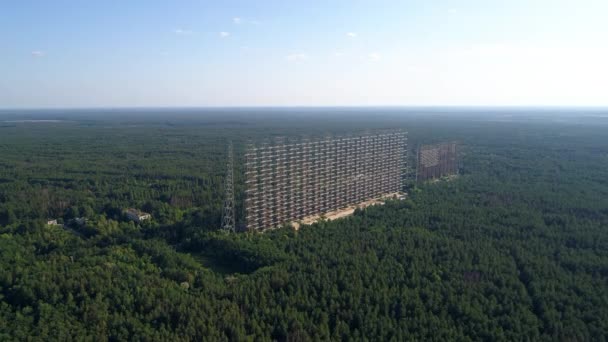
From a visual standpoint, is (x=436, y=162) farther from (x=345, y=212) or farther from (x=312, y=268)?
(x=312, y=268)

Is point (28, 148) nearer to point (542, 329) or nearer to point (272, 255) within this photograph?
point (272, 255)

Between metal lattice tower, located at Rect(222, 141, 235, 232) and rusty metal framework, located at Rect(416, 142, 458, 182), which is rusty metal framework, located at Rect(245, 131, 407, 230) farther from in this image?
rusty metal framework, located at Rect(416, 142, 458, 182)

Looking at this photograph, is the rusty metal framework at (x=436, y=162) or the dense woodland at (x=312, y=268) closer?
the dense woodland at (x=312, y=268)

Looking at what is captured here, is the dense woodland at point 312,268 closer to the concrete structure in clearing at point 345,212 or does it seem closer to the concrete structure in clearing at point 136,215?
the concrete structure in clearing at point 136,215

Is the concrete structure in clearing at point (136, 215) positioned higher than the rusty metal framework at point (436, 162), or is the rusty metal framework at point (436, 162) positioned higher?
the rusty metal framework at point (436, 162)

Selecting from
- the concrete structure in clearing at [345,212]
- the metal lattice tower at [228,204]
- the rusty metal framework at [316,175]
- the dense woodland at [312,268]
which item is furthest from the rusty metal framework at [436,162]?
the metal lattice tower at [228,204]

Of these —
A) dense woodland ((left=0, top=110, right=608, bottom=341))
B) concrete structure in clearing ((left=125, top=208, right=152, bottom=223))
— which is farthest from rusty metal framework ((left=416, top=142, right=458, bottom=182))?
concrete structure in clearing ((left=125, top=208, right=152, bottom=223))

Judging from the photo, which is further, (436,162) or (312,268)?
(436,162)

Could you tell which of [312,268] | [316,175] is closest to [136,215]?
[316,175]
